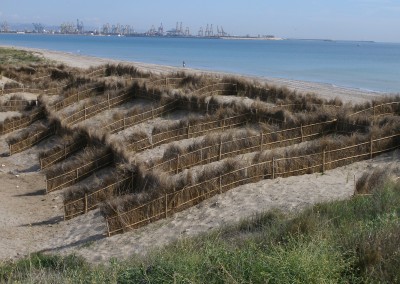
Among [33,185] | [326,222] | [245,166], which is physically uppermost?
[326,222]

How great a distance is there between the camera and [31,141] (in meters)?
22.8

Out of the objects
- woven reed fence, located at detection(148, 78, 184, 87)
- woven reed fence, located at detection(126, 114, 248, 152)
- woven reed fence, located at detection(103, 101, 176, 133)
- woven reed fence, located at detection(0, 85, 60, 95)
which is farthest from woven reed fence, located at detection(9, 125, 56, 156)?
woven reed fence, located at detection(0, 85, 60, 95)

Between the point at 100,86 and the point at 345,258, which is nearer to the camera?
the point at 345,258

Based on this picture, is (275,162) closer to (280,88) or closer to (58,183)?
(58,183)

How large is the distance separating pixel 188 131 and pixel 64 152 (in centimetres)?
418

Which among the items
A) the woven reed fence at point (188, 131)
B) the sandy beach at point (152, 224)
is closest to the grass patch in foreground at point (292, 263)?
the sandy beach at point (152, 224)

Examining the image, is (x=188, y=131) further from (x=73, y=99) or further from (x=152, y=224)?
(x=73, y=99)

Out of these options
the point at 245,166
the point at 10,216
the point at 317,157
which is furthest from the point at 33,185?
the point at 317,157

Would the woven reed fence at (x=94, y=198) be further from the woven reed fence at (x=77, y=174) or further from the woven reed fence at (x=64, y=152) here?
the woven reed fence at (x=64, y=152)

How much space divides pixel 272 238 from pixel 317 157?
7.90 metres

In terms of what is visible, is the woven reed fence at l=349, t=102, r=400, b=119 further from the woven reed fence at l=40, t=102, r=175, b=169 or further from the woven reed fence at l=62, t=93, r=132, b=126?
the woven reed fence at l=62, t=93, r=132, b=126

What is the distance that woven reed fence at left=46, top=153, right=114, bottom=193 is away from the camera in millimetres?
17484

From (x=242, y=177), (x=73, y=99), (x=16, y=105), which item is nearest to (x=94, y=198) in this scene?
(x=242, y=177)

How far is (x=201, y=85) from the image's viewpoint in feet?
93.7
